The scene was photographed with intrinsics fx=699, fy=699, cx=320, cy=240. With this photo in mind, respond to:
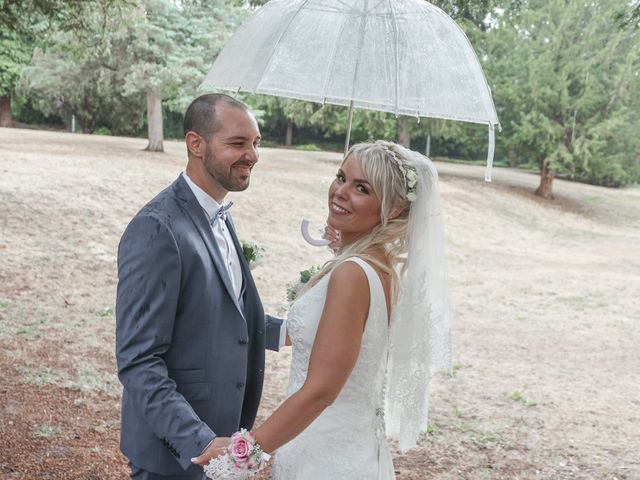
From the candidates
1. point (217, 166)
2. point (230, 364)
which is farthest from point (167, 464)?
point (217, 166)

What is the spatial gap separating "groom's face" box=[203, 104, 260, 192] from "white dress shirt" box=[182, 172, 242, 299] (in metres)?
0.08

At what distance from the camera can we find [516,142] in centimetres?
A: 2752

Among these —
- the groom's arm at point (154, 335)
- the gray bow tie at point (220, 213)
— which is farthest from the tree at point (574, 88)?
the groom's arm at point (154, 335)

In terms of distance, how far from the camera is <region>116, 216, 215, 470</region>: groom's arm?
2.22m

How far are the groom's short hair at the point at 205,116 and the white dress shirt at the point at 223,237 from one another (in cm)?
18

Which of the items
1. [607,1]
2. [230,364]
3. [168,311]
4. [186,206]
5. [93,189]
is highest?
[607,1]

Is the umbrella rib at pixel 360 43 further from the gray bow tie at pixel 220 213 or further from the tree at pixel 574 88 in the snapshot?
the tree at pixel 574 88

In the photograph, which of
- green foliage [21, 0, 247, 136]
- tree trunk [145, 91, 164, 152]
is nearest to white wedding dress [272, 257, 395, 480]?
green foliage [21, 0, 247, 136]

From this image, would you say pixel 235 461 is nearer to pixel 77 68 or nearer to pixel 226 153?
pixel 226 153

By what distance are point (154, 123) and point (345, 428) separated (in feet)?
75.0

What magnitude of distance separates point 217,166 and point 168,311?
583 millimetres

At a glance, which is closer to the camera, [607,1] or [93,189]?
[93,189]

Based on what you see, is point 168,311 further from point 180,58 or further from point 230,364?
point 180,58

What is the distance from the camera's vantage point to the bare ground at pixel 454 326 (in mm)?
5621
